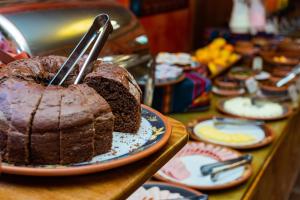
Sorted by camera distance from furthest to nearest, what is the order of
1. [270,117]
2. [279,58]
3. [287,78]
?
[279,58] → [287,78] → [270,117]

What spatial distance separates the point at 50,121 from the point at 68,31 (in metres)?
0.72

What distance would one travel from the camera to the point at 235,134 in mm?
2098

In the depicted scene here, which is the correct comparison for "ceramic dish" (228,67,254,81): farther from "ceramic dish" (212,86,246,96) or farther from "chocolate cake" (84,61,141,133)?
"chocolate cake" (84,61,141,133)

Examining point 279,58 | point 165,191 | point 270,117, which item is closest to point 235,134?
point 270,117

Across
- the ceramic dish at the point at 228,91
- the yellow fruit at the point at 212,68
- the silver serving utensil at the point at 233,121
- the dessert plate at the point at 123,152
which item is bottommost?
the ceramic dish at the point at 228,91

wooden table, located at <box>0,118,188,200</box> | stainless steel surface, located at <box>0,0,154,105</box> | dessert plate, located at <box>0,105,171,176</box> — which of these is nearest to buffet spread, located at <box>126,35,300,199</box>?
stainless steel surface, located at <box>0,0,154,105</box>

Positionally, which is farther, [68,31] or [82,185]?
[68,31]

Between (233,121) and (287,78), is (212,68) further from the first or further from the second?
(233,121)

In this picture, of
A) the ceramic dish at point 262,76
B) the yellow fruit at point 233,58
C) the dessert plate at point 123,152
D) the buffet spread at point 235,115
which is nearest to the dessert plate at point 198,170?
the buffet spread at point 235,115

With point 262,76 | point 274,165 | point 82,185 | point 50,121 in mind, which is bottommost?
point 274,165

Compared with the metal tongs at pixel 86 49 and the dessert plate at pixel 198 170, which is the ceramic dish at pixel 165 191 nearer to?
the dessert plate at pixel 198 170

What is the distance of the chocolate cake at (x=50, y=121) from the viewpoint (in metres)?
0.77

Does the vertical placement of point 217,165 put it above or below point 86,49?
below

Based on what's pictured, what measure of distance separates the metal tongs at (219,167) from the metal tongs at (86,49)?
846mm
